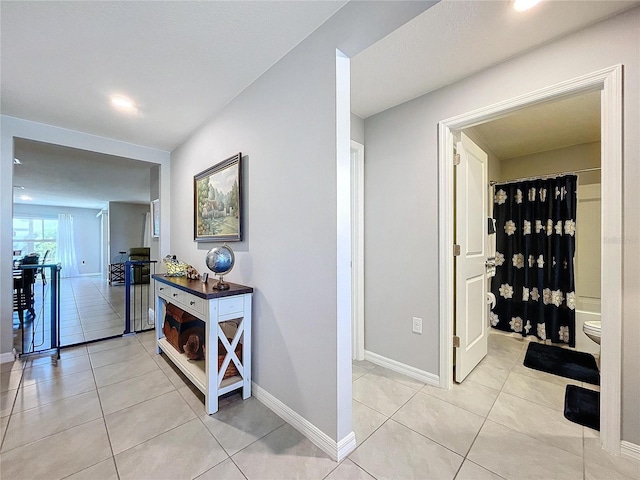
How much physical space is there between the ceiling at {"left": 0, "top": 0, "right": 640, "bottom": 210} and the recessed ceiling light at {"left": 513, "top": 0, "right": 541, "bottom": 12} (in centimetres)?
3

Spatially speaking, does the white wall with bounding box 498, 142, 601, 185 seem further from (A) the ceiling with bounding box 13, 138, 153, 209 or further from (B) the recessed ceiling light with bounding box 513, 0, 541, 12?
(A) the ceiling with bounding box 13, 138, 153, 209

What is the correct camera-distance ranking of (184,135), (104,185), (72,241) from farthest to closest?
(72,241)
(104,185)
(184,135)

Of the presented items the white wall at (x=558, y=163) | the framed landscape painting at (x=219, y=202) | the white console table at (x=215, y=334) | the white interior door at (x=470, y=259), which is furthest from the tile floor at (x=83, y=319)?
the white wall at (x=558, y=163)

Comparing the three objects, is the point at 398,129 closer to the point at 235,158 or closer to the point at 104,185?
the point at 235,158

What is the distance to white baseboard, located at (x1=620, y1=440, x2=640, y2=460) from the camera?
52.6 inches

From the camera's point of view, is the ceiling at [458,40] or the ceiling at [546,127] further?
the ceiling at [546,127]

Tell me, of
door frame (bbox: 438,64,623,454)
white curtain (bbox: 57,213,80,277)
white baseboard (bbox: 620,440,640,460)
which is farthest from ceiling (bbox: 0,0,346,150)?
white curtain (bbox: 57,213,80,277)

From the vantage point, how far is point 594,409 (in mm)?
1738

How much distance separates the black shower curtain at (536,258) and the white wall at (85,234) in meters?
10.9

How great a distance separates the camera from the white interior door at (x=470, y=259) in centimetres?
207

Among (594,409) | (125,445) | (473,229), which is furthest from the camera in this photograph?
(473,229)

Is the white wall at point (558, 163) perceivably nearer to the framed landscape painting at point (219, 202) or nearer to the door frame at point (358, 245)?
the door frame at point (358, 245)

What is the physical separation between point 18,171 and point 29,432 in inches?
189

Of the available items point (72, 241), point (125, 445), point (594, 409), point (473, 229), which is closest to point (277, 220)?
point (125, 445)
